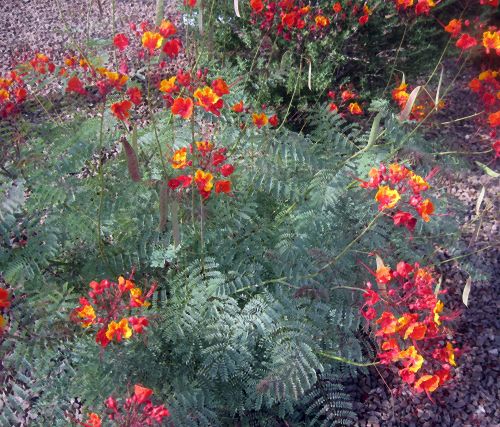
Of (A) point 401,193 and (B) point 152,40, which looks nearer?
(B) point 152,40

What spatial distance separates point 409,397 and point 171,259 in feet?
4.83

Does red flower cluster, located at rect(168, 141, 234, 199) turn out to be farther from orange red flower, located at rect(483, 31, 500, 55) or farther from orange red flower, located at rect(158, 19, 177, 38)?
orange red flower, located at rect(483, 31, 500, 55)

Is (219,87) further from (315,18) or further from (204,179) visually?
(315,18)

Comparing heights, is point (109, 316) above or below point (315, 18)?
below

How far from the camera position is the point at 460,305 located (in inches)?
117

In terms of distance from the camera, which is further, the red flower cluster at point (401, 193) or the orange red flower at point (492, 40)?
the orange red flower at point (492, 40)

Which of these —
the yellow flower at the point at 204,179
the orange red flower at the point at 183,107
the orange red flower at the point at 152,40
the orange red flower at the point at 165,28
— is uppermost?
the orange red flower at the point at 165,28

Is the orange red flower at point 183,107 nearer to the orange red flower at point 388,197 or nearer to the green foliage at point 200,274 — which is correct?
the green foliage at point 200,274

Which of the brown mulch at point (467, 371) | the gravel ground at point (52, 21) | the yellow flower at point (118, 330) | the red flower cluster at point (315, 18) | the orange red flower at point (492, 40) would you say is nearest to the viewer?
the yellow flower at point (118, 330)

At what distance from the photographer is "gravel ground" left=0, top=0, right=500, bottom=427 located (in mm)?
2547

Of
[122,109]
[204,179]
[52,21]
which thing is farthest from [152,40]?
[52,21]

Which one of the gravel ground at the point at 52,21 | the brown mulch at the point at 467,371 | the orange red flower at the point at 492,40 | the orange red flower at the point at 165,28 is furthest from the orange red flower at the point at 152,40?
the gravel ground at the point at 52,21

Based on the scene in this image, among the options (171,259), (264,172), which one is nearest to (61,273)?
(171,259)

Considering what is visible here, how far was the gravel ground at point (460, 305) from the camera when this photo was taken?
255 centimetres
